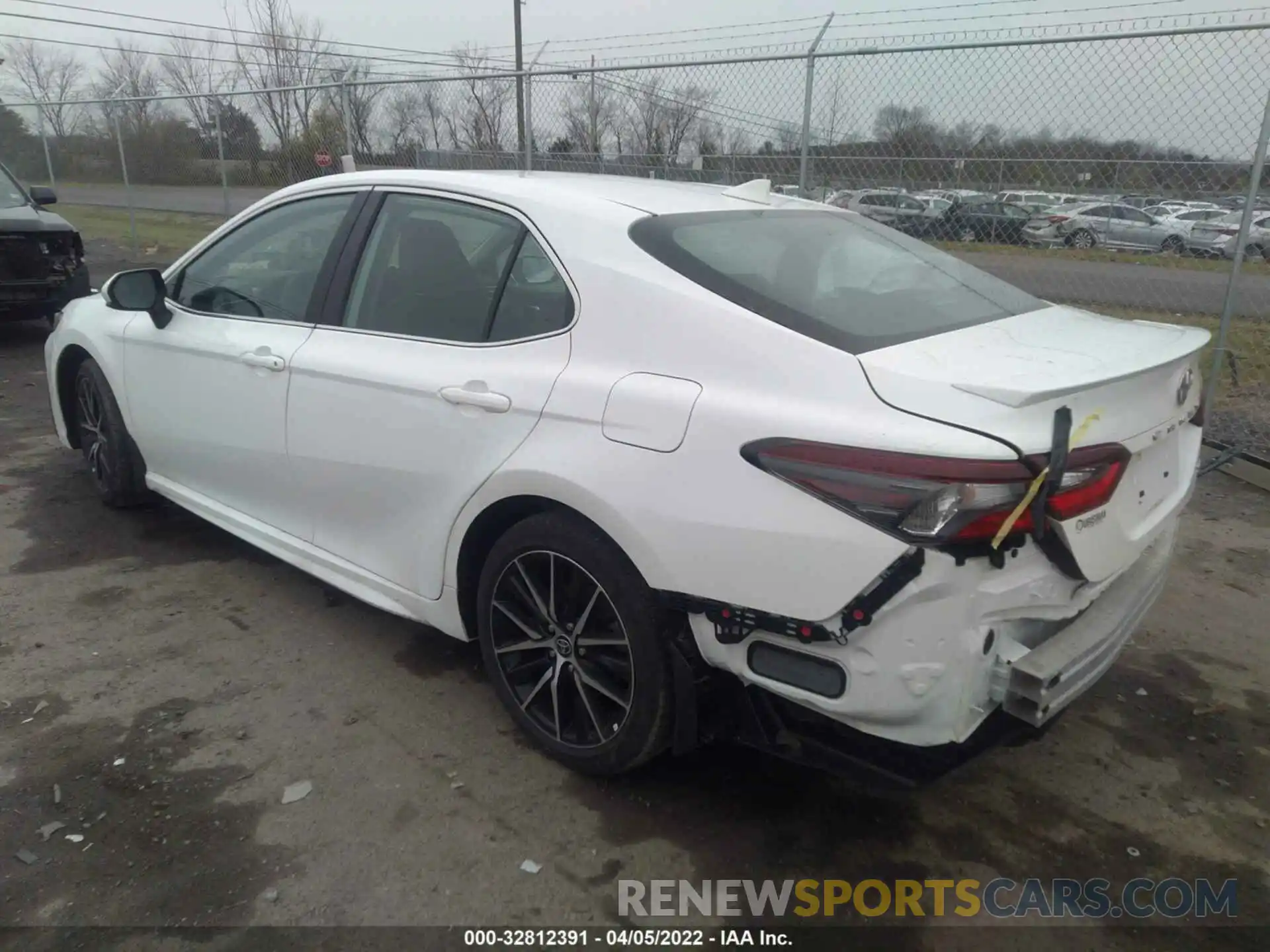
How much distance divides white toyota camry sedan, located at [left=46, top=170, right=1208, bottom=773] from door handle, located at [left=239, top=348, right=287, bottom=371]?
1 centimetres

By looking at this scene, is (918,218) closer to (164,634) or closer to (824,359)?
(824,359)

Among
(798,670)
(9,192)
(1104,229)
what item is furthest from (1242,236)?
(9,192)

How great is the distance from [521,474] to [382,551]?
85cm

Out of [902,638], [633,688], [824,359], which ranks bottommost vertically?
[633,688]

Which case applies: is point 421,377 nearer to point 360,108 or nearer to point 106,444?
point 106,444

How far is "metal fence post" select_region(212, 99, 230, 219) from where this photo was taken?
12.8 m

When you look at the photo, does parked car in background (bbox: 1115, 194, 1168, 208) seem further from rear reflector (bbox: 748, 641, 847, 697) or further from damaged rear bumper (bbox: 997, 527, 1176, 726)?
rear reflector (bbox: 748, 641, 847, 697)

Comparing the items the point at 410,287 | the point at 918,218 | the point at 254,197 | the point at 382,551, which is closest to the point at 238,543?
the point at 382,551

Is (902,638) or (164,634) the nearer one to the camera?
(902,638)

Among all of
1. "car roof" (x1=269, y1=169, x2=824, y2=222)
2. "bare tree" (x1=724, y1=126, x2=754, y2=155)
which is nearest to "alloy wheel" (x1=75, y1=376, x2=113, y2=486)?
"car roof" (x1=269, y1=169, x2=824, y2=222)

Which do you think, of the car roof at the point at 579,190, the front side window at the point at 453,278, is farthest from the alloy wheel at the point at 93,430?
the front side window at the point at 453,278

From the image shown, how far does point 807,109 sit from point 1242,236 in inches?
113

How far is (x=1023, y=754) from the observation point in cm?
299

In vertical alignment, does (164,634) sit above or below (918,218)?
below
